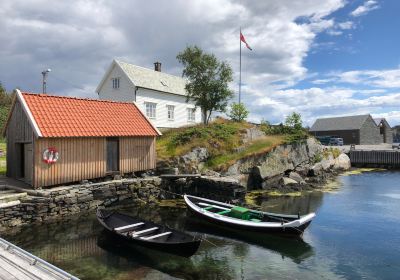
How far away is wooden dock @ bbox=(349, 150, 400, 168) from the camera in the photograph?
4803cm

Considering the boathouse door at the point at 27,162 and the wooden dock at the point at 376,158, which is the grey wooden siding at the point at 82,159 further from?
the wooden dock at the point at 376,158

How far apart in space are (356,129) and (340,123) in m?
5.72

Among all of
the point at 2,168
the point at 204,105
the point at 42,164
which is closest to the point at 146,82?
the point at 204,105

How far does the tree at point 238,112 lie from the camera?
132 ft

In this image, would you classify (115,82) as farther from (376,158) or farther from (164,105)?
(376,158)

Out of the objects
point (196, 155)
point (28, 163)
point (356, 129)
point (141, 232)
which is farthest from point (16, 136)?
point (356, 129)

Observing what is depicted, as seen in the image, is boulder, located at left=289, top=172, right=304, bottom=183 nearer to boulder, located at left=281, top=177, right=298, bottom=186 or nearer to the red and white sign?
boulder, located at left=281, top=177, right=298, bottom=186

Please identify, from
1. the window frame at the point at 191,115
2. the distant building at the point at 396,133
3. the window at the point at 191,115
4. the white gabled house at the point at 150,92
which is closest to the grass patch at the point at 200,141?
the white gabled house at the point at 150,92

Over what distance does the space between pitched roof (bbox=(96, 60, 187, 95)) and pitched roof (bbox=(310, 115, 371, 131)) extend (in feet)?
151

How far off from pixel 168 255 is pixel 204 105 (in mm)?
25189

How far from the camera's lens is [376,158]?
49.0 m

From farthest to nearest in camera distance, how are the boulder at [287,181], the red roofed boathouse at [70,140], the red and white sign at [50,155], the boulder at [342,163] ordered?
the boulder at [342,163] → the boulder at [287,181] → the red roofed boathouse at [70,140] → the red and white sign at [50,155]

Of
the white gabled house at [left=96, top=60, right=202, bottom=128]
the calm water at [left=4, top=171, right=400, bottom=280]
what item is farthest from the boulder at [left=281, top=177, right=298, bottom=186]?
the white gabled house at [left=96, top=60, right=202, bottom=128]

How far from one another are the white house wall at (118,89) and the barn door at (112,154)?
13.8 m
